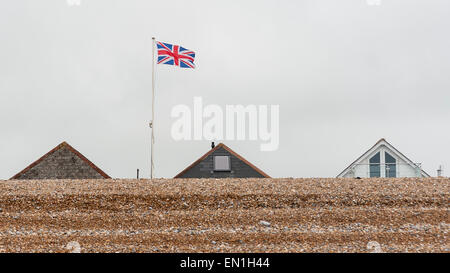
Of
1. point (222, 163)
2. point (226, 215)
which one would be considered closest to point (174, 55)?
point (222, 163)

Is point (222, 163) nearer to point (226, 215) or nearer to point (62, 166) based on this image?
point (62, 166)

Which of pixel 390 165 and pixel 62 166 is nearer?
pixel 62 166

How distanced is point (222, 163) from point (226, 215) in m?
14.7

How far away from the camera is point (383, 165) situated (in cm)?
2659

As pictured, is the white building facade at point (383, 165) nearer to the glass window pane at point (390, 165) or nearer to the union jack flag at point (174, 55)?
the glass window pane at point (390, 165)

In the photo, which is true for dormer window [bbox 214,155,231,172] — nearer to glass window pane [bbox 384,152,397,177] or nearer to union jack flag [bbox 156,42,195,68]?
union jack flag [bbox 156,42,195,68]

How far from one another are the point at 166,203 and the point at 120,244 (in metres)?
3.44

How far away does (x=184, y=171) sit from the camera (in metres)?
27.4

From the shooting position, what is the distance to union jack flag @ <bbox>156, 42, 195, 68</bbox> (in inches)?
795

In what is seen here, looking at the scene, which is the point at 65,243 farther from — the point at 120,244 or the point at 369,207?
the point at 369,207

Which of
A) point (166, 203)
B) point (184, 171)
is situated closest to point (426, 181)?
point (166, 203)
